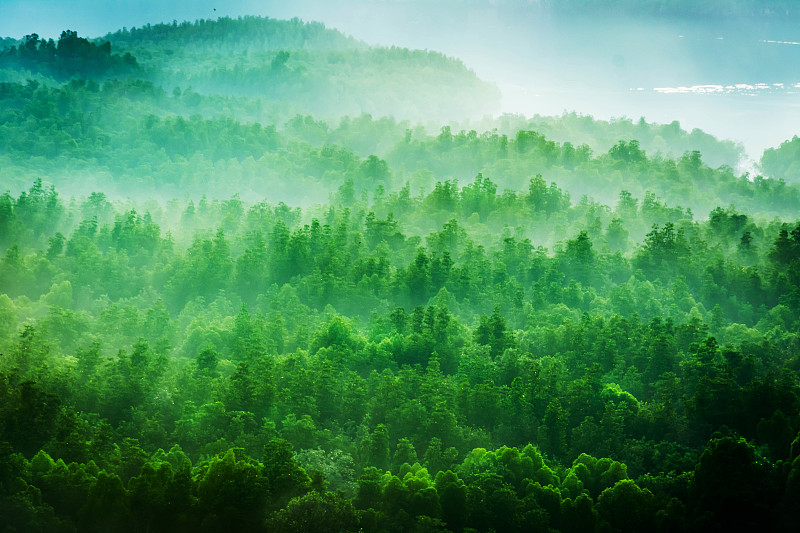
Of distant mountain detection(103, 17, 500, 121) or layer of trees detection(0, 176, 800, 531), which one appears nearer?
layer of trees detection(0, 176, 800, 531)

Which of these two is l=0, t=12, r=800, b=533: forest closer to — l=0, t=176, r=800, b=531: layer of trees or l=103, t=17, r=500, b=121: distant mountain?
l=0, t=176, r=800, b=531: layer of trees

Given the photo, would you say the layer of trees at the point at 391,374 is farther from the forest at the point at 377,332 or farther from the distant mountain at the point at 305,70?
the distant mountain at the point at 305,70

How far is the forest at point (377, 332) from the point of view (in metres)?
33.1

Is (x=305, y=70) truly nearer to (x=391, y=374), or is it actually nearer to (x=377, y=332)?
(x=377, y=332)

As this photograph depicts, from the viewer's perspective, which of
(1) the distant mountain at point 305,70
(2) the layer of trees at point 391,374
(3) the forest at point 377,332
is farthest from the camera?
(1) the distant mountain at point 305,70

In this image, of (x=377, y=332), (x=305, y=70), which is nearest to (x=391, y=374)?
(x=377, y=332)

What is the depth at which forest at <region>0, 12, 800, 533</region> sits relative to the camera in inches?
1304

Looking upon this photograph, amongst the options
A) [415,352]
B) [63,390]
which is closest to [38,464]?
[63,390]

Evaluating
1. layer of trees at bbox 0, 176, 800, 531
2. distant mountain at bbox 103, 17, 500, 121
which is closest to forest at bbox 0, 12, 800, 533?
layer of trees at bbox 0, 176, 800, 531

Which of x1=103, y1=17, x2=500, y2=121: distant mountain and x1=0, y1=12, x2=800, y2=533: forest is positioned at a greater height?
x1=103, y1=17, x2=500, y2=121: distant mountain

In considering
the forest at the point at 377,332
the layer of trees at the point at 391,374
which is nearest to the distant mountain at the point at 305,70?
the forest at the point at 377,332

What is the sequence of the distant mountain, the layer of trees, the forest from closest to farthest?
1. the layer of trees
2. the forest
3. the distant mountain

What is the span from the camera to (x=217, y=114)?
13912 centimetres

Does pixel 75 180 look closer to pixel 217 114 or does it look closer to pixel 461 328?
pixel 217 114
